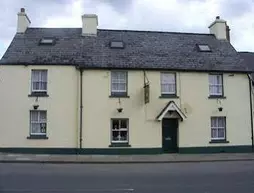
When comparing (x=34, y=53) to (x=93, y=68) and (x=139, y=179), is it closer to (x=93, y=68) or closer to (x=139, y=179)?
(x=93, y=68)

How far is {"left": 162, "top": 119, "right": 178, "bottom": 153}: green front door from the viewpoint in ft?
84.1

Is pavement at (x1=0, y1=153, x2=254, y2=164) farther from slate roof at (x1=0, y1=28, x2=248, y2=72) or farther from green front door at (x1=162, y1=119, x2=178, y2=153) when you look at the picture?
slate roof at (x1=0, y1=28, x2=248, y2=72)

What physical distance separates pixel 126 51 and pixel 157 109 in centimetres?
486

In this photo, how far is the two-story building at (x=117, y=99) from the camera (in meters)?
24.6

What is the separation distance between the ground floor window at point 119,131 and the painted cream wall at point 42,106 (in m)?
2.44

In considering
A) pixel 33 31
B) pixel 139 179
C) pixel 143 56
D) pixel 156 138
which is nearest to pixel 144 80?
pixel 143 56

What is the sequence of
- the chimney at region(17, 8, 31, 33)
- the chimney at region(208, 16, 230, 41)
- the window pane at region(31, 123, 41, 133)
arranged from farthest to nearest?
the chimney at region(208, 16, 230, 41), the chimney at region(17, 8, 31, 33), the window pane at region(31, 123, 41, 133)

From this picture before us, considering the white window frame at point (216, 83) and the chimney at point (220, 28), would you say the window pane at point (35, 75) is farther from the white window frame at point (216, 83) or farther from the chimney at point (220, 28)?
the chimney at point (220, 28)

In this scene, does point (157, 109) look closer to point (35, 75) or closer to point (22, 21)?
point (35, 75)

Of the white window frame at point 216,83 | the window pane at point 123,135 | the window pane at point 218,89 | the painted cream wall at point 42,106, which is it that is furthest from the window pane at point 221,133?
the painted cream wall at point 42,106

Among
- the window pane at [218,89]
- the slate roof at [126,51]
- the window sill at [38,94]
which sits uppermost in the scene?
the slate roof at [126,51]

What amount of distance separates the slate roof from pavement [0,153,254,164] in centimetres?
598

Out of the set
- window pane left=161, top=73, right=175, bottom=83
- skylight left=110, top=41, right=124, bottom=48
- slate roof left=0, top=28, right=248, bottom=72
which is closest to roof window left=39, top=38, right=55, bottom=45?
slate roof left=0, top=28, right=248, bottom=72

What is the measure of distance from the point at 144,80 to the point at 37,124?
302 inches
